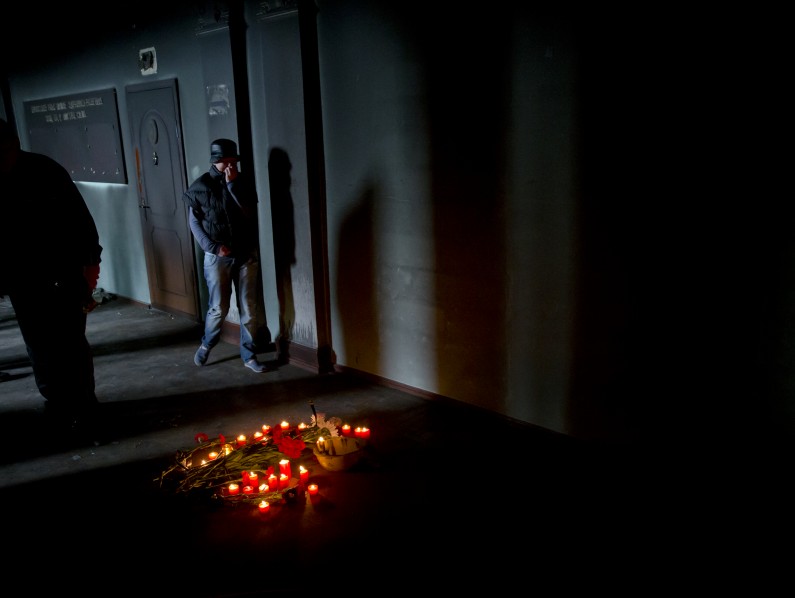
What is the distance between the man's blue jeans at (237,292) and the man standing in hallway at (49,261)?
4.33 ft

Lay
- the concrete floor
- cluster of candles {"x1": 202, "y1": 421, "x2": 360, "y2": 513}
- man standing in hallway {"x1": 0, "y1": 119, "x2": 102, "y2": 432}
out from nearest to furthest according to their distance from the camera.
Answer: the concrete floor → cluster of candles {"x1": 202, "y1": 421, "x2": 360, "y2": 513} → man standing in hallway {"x1": 0, "y1": 119, "x2": 102, "y2": 432}

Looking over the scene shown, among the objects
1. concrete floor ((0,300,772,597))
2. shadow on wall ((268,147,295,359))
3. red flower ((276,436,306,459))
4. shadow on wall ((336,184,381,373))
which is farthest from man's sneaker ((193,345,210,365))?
red flower ((276,436,306,459))

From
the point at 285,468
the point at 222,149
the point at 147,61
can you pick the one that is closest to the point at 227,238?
the point at 222,149

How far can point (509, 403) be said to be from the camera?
410 centimetres

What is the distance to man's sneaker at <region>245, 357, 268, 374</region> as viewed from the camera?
5.27 meters

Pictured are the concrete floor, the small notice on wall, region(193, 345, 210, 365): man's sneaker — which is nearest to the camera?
the concrete floor

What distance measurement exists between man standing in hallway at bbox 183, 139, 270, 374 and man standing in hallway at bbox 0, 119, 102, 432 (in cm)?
122

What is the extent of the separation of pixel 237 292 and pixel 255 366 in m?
Answer: 0.68

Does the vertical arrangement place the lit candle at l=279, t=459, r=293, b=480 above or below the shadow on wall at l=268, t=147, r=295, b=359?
below

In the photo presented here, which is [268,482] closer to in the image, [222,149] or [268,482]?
[268,482]

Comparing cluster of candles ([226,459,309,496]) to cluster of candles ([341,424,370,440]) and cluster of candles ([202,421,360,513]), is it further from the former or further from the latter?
cluster of candles ([341,424,370,440])

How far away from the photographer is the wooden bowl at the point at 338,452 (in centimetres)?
354

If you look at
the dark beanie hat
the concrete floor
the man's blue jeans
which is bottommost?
the concrete floor

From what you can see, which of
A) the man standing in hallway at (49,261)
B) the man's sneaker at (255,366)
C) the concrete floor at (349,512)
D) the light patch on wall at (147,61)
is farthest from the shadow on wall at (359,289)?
the light patch on wall at (147,61)
